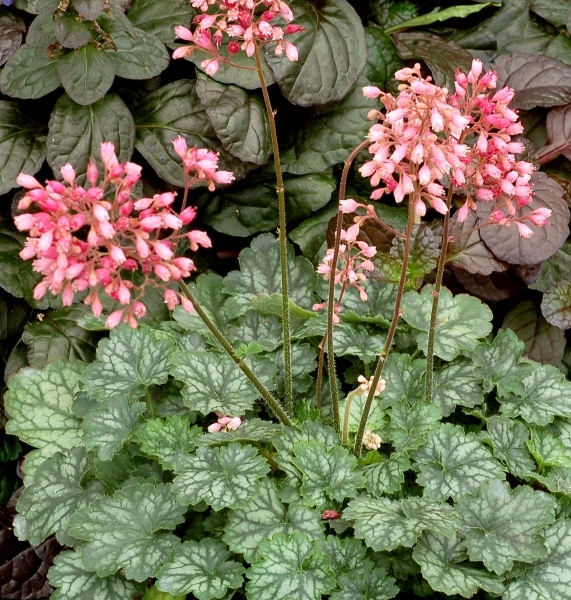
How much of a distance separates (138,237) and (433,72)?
1836mm

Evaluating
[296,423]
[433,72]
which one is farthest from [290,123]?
[296,423]

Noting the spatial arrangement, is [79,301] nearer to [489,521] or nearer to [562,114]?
[489,521]

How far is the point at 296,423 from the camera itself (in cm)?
220

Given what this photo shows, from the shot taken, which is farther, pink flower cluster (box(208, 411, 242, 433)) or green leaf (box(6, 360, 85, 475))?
green leaf (box(6, 360, 85, 475))

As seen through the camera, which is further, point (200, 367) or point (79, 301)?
point (79, 301)

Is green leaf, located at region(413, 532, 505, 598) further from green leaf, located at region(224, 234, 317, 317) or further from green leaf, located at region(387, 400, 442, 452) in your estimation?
green leaf, located at region(224, 234, 317, 317)

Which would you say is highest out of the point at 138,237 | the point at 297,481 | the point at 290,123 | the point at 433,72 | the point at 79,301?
the point at 138,237

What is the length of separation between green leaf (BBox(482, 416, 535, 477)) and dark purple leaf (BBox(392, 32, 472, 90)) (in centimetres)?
134

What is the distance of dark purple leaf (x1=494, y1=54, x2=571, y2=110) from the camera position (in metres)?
2.90

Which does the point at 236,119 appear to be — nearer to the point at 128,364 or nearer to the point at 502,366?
the point at 128,364

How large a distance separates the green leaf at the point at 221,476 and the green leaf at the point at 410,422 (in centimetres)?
41

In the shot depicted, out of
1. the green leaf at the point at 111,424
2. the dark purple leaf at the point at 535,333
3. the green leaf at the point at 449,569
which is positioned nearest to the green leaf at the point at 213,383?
the green leaf at the point at 111,424

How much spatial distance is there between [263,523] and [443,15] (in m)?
2.44

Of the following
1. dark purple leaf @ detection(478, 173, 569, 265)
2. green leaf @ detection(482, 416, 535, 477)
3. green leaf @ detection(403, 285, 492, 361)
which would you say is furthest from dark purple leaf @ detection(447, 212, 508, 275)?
green leaf @ detection(482, 416, 535, 477)
